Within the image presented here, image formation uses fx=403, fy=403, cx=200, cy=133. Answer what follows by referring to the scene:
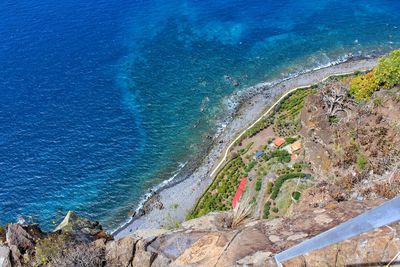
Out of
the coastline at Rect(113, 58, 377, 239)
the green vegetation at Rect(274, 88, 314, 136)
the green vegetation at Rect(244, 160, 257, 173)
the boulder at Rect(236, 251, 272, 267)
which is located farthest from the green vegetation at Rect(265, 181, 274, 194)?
the boulder at Rect(236, 251, 272, 267)

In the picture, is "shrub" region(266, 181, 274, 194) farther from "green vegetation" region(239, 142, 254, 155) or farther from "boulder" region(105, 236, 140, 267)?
"boulder" region(105, 236, 140, 267)

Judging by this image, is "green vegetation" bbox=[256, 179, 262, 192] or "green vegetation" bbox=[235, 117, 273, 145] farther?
"green vegetation" bbox=[235, 117, 273, 145]

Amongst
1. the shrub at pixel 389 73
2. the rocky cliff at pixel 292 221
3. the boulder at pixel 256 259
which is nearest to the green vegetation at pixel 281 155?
the rocky cliff at pixel 292 221

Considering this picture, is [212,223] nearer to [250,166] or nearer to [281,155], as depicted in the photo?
[281,155]

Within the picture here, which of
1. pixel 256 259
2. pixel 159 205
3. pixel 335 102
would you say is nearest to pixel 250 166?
pixel 335 102

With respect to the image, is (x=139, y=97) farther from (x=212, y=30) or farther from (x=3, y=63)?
(x=3, y=63)

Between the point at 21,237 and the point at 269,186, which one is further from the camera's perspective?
the point at 269,186

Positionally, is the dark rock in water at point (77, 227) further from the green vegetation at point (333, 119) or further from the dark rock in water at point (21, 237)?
the green vegetation at point (333, 119)
